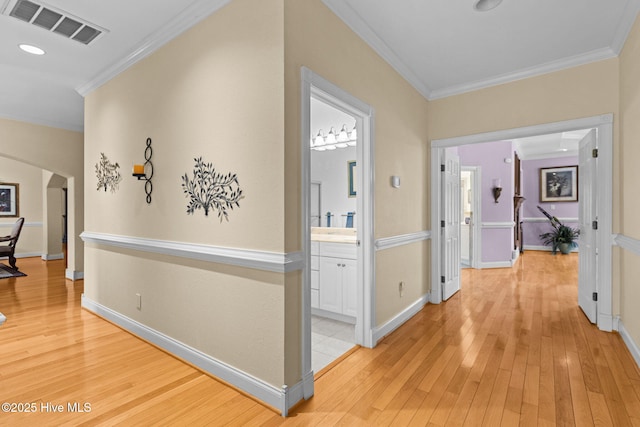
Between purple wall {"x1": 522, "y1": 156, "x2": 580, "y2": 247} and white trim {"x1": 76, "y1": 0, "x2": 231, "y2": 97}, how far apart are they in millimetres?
A: 9833

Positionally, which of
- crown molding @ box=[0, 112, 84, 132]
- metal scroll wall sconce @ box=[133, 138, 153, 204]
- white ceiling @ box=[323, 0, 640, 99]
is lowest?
metal scroll wall sconce @ box=[133, 138, 153, 204]

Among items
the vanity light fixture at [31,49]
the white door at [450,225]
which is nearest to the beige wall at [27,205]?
the vanity light fixture at [31,49]

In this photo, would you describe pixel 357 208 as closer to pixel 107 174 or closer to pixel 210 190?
pixel 210 190

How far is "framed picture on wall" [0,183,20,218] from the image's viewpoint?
7.53 m

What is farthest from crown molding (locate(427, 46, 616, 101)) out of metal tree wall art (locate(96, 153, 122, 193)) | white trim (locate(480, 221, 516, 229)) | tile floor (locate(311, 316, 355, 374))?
metal tree wall art (locate(96, 153, 122, 193))

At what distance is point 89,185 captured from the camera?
3.65 meters

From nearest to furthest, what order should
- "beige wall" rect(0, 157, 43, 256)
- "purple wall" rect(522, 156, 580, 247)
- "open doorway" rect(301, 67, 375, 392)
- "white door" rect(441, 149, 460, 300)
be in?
"open doorway" rect(301, 67, 375, 392) < "white door" rect(441, 149, 460, 300) < "beige wall" rect(0, 157, 43, 256) < "purple wall" rect(522, 156, 580, 247)

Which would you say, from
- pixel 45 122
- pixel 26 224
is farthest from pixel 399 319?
pixel 26 224

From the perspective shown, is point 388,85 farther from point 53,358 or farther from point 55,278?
point 55,278

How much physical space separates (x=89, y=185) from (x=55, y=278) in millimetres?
3064

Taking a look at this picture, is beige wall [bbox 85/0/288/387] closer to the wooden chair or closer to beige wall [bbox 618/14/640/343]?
beige wall [bbox 618/14/640/343]

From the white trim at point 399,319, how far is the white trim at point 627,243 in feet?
6.17

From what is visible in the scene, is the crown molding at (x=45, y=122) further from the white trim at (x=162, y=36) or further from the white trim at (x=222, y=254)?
the white trim at (x=222, y=254)

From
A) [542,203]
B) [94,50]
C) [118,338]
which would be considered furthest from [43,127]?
[542,203]
